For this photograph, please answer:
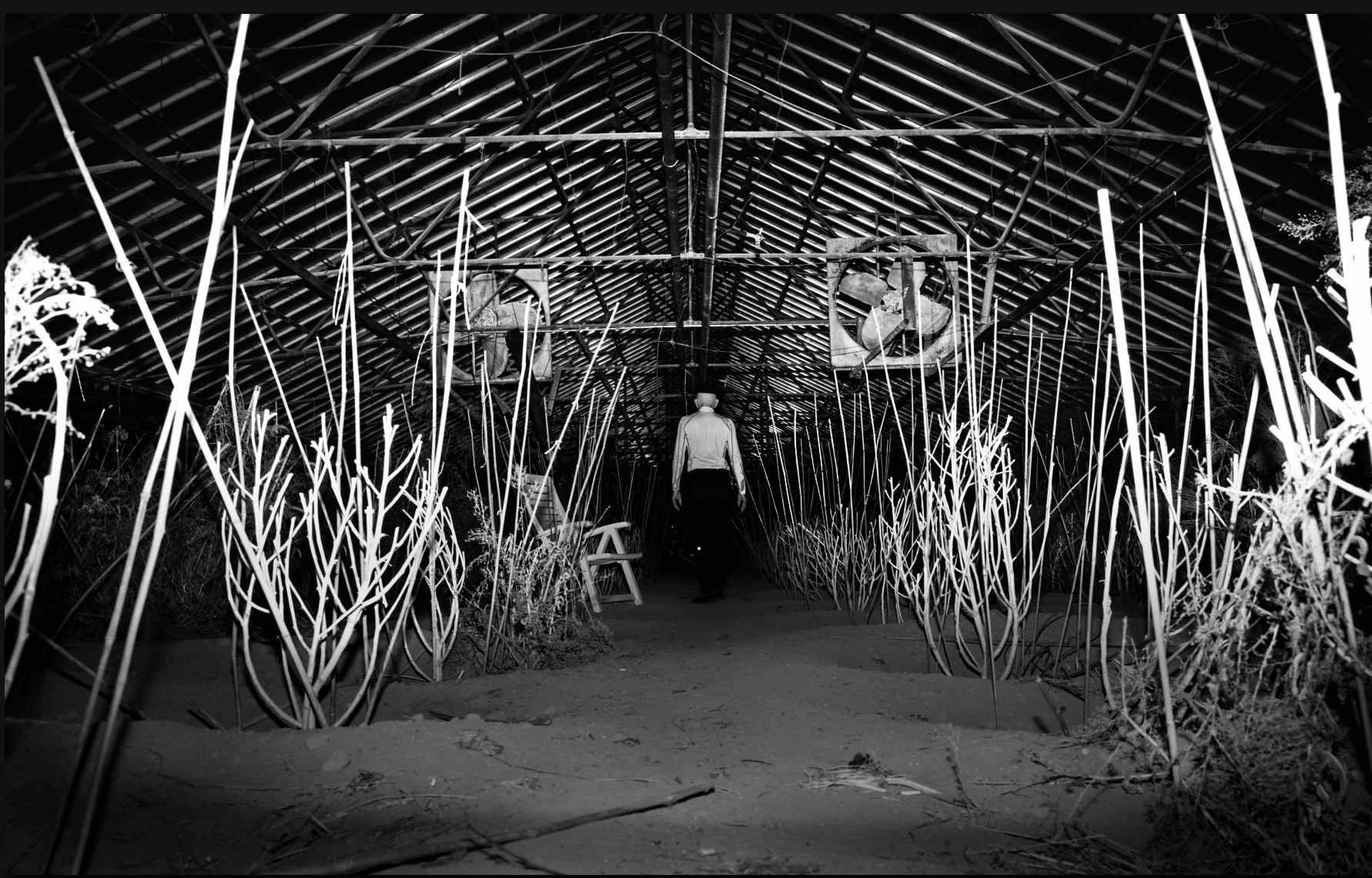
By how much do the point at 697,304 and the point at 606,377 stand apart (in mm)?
1757

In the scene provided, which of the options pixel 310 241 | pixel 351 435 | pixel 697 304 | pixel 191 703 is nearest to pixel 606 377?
pixel 697 304

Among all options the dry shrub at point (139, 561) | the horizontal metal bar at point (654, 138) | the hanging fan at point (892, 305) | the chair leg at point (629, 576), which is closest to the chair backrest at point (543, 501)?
the chair leg at point (629, 576)

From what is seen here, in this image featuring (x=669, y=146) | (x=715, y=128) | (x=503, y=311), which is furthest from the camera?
(x=503, y=311)

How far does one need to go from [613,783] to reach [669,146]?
14.5ft

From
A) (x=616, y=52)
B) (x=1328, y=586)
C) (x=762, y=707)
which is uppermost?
(x=616, y=52)

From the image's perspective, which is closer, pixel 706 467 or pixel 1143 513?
pixel 1143 513

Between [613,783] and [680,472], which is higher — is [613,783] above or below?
below

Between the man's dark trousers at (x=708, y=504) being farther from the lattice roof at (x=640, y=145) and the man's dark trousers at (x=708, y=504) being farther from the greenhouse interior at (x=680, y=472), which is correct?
the lattice roof at (x=640, y=145)

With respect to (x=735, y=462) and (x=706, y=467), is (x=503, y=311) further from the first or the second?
(x=735, y=462)

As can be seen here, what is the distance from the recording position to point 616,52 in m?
6.08

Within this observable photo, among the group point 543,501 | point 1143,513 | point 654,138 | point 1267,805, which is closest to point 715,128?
point 654,138

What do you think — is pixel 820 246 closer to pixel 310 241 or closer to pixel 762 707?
pixel 310 241

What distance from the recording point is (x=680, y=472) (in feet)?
18.7

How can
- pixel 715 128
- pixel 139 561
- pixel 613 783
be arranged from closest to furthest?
pixel 613 783 → pixel 139 561 → pixel 715 128
